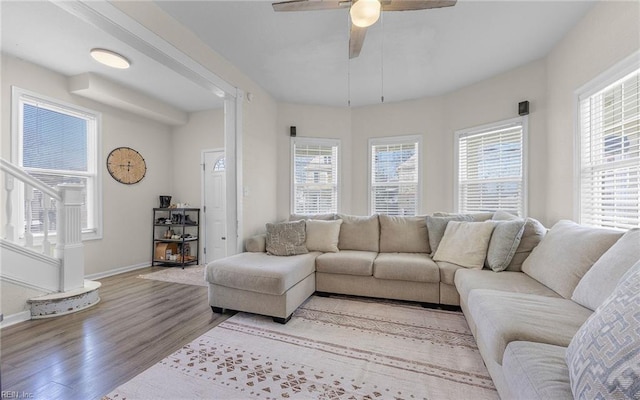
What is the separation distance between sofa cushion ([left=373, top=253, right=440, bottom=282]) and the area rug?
93.6 inches

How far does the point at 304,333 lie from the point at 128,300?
216 cm

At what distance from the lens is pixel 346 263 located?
3.00 m

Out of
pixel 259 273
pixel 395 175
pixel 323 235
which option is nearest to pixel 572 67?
pixel 395 175

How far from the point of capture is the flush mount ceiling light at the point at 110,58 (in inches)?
116

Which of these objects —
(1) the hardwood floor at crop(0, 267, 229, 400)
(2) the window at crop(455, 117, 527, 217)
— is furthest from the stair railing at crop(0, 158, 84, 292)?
(2) the window at crop(455, 117, 527, 217)

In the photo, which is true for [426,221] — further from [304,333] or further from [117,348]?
[117,348]

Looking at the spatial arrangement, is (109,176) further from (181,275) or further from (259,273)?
(259,273)

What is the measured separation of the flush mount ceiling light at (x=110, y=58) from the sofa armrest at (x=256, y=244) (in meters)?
2.54

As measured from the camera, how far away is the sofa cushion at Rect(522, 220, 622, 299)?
1737mm

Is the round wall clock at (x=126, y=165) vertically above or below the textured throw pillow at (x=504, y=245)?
above

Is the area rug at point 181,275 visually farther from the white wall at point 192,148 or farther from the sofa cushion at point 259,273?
the sofa cushion at point 259,273

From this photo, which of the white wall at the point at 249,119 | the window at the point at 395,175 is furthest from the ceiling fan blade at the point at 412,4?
the window at the point at 395,175

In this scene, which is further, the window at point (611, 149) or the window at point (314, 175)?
the window at point (314, 175)

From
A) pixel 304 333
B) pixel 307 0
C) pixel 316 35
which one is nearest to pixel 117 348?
pixel 304 333
